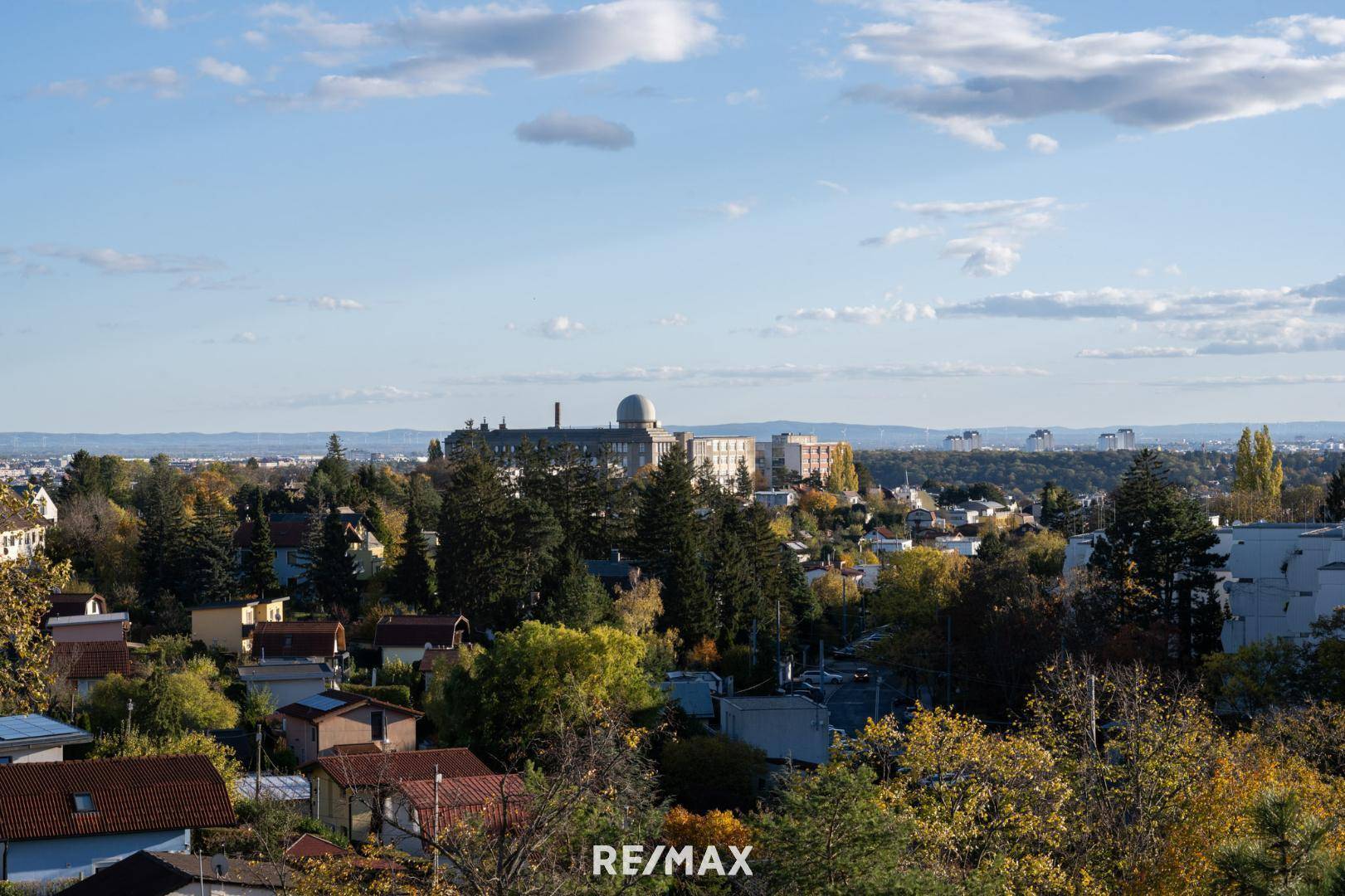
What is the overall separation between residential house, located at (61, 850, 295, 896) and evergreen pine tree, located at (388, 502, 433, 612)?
32.0 m

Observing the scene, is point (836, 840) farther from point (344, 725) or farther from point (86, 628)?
point (86, 628)

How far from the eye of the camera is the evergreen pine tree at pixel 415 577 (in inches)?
1991

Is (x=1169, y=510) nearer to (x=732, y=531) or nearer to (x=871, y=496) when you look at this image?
(x=732, y=531)

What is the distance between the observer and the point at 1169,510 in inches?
1644

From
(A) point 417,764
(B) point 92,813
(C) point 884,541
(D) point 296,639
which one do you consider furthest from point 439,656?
(C) point 884,541

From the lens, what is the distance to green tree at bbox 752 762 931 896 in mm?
13711

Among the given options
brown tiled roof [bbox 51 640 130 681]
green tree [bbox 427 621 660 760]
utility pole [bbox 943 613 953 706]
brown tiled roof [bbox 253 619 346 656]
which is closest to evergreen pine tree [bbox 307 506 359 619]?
brown tiled roof [bbox 253 619 346 656]

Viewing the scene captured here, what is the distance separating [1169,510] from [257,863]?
106ft

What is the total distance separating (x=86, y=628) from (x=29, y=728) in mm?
16277

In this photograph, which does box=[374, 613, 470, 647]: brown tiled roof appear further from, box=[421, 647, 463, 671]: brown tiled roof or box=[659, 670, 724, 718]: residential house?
box=[659, 670, 724, 718]: residential house

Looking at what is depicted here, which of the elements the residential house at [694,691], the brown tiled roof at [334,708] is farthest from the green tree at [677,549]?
the brown tiled roof at [334,708]

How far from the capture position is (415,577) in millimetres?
50594

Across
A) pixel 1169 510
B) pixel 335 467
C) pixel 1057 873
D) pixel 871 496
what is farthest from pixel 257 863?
pixel 871 496

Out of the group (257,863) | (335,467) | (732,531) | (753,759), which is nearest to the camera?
(257,863)
